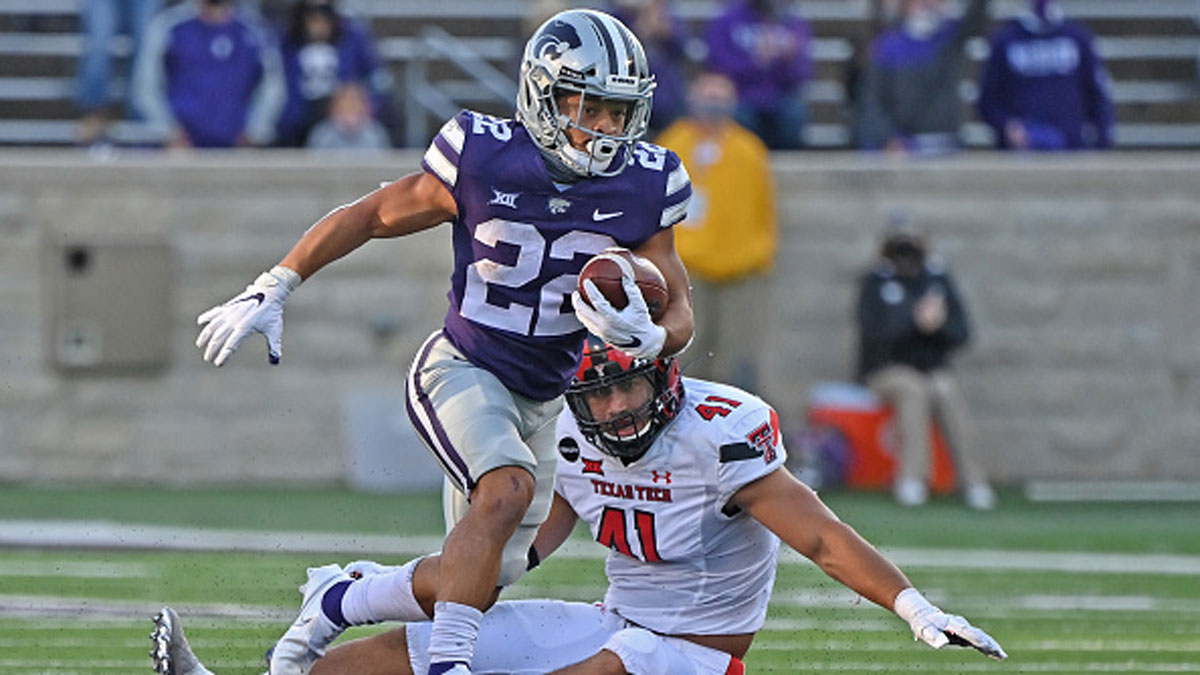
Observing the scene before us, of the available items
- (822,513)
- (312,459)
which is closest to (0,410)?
(312,459)

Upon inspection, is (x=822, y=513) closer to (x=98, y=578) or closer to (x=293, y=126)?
(x=98, y=578)

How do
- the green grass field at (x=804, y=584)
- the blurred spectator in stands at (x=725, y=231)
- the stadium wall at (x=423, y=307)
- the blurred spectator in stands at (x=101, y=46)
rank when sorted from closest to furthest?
the green grass field at (x=804, y=584) < the blurred spectator in stands at (x=725, y=231) < the stadium wall at (x=423, y=307) < the blurred spectator in stands at (x=101, y=46)

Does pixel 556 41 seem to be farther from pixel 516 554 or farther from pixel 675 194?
pixel 516 554

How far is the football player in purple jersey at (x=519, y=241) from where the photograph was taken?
17.0 feet

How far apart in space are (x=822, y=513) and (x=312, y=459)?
281 inches

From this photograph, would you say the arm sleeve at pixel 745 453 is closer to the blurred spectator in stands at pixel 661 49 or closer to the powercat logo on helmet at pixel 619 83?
the powercat logo on helmet at pixel 619 83

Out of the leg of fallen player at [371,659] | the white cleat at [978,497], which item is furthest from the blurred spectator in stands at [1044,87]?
the leg of fallen player at [371,659]

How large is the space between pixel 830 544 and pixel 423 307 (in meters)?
7.14

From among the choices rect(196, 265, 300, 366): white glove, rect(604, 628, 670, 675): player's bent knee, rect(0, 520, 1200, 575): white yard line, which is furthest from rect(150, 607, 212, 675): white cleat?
rect(0, 520, 1200, 575): white yard line

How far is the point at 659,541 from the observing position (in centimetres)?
510

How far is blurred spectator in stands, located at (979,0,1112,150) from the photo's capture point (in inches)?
476

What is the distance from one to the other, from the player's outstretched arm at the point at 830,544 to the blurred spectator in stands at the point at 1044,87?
7.52 meters

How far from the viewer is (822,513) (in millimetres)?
4969

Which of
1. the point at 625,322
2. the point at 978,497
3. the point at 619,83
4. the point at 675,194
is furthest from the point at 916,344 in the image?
the point at 625,322
